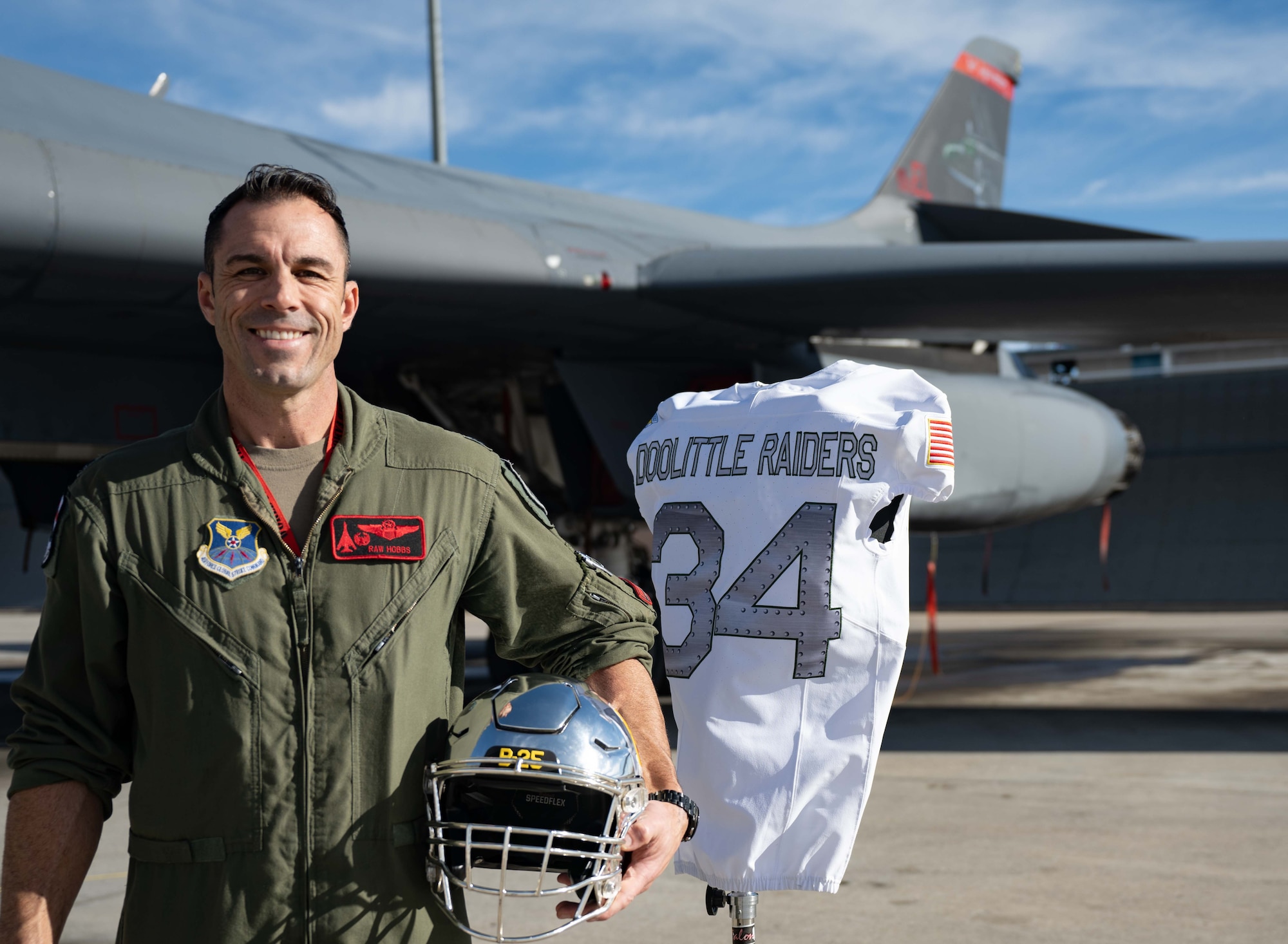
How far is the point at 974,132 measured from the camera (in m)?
17.3

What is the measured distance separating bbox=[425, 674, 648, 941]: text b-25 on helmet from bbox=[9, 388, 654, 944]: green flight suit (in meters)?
0.08

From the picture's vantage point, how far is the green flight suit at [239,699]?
1617 millimetres

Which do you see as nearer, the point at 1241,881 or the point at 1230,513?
the point at 1241,881

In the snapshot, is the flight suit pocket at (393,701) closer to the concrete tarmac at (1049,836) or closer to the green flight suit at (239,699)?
the green flight suit at (239,699)

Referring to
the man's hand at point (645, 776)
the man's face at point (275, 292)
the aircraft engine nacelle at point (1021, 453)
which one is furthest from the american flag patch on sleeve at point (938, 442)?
the aircraft engine nacelle at point (1021, 453)

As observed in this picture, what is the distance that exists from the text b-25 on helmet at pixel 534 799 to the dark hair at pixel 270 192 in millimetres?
742

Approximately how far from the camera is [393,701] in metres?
1.67

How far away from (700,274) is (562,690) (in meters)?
7.01

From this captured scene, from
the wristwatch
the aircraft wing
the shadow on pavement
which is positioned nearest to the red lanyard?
the wristwatch

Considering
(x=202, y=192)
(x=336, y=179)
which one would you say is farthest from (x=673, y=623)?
(x=336, y=179)

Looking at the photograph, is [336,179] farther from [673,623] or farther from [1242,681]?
[1242,681]

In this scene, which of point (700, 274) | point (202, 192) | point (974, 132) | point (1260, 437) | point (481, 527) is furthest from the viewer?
point (1260, 437)

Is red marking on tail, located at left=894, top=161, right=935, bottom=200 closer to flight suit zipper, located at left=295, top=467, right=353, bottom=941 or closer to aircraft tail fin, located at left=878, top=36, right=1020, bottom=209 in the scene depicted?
aircraft tail fin, located at left=878, top=36, right=1020, bottom=209

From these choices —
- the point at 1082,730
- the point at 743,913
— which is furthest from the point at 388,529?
the point at 1082,730
